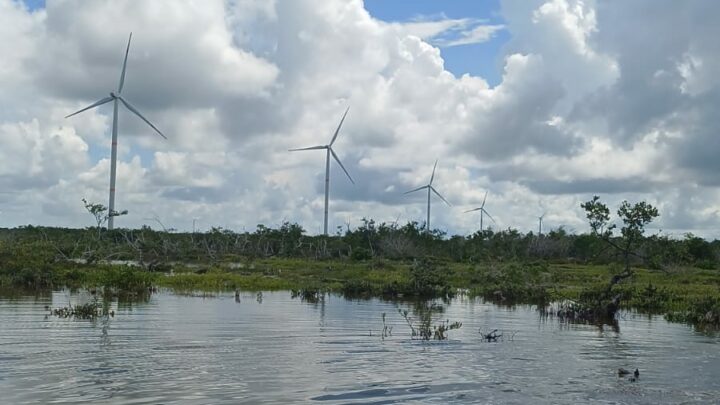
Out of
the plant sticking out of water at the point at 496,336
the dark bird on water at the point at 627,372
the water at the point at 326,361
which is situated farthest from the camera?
the plant sticking out of water at the point at 496,336

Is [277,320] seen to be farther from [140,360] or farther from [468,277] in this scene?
[468,277]

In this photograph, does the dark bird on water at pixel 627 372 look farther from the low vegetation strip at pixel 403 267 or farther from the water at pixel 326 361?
the low vegetation strip at pixel 403 267

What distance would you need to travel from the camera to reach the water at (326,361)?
586 inches

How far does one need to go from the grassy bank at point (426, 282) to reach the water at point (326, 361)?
787 centimetres

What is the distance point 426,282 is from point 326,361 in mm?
23291

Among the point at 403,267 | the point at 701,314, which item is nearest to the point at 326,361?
the point at 701,314

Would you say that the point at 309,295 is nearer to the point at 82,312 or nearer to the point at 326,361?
the point at 82,312

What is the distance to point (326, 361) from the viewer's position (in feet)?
61.1

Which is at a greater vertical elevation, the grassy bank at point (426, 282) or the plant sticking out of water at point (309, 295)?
the grassy bank at point (426, 282)

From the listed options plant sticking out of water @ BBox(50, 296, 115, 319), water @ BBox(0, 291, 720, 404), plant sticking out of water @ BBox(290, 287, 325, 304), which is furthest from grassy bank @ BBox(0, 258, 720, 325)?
plant sticking out of water @ BBox(50, 296, 115, 319)

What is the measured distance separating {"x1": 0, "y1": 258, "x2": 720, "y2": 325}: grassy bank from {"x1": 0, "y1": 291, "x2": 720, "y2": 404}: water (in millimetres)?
7868

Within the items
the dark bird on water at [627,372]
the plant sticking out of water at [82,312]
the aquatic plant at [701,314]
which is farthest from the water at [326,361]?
the aquatic plant at [701,314]

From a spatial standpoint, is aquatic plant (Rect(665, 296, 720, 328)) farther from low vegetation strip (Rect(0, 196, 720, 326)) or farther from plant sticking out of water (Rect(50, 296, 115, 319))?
plant sticking out of water (Rect(50, 296, 115, 319))

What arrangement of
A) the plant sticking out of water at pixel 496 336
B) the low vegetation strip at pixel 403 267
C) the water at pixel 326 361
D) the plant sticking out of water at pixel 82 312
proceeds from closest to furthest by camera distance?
the water at pixel 326 361 < the plant sticking out of water at pixel 496 336 < the plant sticking out of water at pixel 82 312 < the low vegetation strip at pixel 403 267
